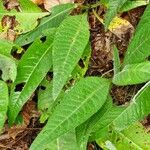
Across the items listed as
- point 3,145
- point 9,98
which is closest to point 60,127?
point 9,98

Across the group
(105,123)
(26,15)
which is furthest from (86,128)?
(26,15)

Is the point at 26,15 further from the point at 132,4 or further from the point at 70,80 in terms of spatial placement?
the point at 132,4

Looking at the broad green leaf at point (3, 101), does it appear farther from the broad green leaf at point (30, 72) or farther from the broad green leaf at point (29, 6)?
the broad green leaf at point (29, 6)

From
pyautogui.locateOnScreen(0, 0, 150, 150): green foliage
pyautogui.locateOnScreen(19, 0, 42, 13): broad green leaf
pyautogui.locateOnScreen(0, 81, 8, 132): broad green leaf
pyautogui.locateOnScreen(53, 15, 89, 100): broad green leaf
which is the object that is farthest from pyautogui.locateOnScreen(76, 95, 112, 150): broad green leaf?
pyautogui.locateOnScreen(19, 0, 42, 13): broad green leaf

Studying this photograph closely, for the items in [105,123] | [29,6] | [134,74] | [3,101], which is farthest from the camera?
[29,6]

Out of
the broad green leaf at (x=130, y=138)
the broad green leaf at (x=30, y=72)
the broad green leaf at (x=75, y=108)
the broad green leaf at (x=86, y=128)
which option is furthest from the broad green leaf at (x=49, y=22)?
the broad green leaf at (x=130, y=138)

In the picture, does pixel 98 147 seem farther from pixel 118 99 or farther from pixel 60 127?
pixel 60 127
